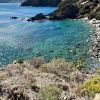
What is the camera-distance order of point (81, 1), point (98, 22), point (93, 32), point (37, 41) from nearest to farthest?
point (37, 41)
point (93, 32)
point (98, 22)
point (81, 1)

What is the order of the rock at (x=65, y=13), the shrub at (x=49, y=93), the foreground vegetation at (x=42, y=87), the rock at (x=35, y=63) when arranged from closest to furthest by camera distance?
the shrub at (x=49, y=93) < the foreground vegetation at (x=42, y=87) < the rock at (x=35, y=63) < the rock at (x=65, y=13)

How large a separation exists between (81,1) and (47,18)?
25.4m

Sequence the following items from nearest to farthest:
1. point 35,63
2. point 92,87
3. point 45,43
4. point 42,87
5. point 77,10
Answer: point 42,87 < point 92,87 < point 35,63 < point 45,43 < point 77,10

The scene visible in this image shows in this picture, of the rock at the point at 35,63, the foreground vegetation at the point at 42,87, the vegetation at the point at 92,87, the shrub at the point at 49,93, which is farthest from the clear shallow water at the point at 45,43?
the shrub at the point at 49,93

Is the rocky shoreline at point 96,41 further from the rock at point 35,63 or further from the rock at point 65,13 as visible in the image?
the rock at point 65,13

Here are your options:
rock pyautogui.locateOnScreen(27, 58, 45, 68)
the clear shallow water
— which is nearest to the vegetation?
rock pyautogui.locateOnScreen(27, 58, 45, 68)

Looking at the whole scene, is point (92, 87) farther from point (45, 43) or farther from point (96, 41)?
point (45, 43)

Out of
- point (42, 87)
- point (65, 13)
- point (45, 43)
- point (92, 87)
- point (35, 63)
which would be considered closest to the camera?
point (42, 87)

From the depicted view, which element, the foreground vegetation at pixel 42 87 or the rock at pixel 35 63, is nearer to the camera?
the foreground vegetation at pixel 42 87

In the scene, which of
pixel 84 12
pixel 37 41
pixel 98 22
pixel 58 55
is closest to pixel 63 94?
pixel 58 55

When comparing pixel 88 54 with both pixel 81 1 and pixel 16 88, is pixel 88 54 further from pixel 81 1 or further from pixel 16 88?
pixel 81 1

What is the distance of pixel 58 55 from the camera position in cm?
7131

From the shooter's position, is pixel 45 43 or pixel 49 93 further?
pixel 45 43

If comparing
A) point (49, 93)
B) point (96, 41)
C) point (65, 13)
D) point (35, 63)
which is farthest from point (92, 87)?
point (65, 13)
